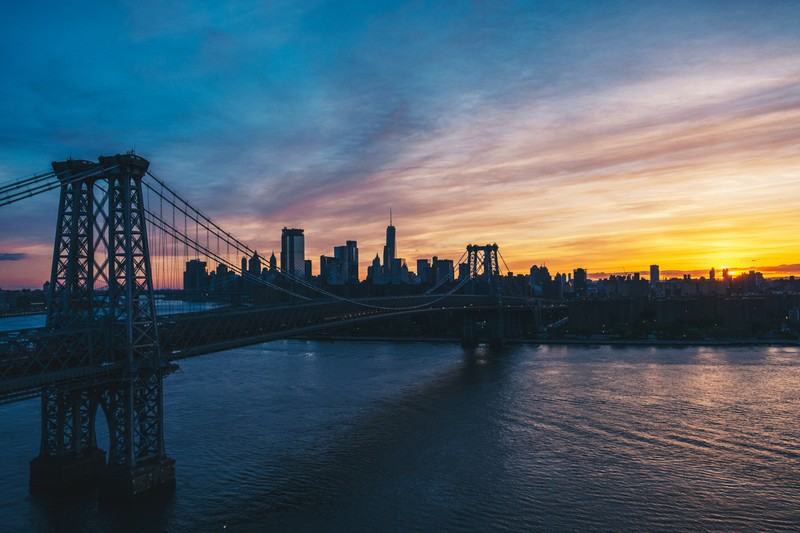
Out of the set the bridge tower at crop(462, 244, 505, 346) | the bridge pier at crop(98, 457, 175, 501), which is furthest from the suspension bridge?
the bridge tower at crop(462, 244, 505, 346)

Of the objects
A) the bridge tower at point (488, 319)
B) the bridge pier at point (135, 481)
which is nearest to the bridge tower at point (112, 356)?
the bridge pier at point (135, 481)

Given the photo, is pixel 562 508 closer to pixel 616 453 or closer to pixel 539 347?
pixel 616 453

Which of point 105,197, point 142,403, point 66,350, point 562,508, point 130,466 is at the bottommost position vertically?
point 562,508

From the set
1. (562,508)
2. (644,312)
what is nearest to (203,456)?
(562,508)

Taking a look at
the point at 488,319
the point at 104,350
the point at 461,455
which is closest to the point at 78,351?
the point at 104,350

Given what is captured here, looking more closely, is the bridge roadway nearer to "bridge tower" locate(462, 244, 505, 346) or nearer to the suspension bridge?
the suspension bridge

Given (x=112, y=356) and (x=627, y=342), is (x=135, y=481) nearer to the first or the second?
(x=112, y=356)

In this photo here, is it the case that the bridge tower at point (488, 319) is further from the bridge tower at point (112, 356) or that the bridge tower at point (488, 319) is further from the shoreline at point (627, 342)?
the bridge tower at point (112, 356)
